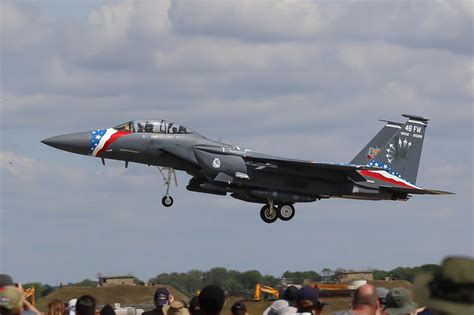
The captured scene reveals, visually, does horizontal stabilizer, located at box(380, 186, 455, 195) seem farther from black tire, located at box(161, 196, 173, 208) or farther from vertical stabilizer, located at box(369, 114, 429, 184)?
black tire, located at box(161, 196, 173, 208)

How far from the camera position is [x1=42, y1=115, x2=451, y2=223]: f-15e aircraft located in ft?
92.5

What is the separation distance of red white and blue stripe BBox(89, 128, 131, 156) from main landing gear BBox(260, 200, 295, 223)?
524cm

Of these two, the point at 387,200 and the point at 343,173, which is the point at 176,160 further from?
the point at 387,200

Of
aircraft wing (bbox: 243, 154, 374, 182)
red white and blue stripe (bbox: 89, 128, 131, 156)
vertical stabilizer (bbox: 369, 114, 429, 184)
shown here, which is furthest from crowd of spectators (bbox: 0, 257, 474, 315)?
vertical stabilizer (bbox: 369, 114, 429, 184)

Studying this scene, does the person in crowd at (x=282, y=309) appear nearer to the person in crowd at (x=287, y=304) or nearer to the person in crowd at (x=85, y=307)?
the person in crowd at (x=287, y=304)

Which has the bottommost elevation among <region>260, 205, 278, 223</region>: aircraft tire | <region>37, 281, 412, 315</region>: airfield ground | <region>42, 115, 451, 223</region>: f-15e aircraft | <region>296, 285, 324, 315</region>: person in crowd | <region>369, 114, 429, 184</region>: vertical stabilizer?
<region>37, 281, 412, 315</region>: airfield ground

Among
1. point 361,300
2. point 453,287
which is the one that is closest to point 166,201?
point 361,300

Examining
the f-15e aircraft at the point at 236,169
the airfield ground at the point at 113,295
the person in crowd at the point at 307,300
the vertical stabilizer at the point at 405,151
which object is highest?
the vertical stabilizer at the point at 405,151

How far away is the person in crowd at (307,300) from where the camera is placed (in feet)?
27.3

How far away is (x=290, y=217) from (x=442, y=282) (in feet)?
85.0

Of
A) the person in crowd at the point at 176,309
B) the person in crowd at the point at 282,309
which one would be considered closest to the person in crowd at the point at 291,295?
the person in crowd at the point at 282,309

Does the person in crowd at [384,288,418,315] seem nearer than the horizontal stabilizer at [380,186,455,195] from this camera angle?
Yes

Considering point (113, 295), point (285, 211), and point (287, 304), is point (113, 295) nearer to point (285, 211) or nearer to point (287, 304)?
point (285, 211)

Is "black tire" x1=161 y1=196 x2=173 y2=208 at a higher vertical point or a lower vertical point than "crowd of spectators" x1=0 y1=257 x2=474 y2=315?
higher
